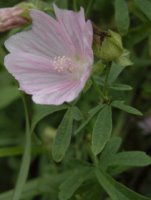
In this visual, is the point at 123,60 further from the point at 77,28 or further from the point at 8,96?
the point at 8,96

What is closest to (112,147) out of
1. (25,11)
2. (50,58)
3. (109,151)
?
(109,151)

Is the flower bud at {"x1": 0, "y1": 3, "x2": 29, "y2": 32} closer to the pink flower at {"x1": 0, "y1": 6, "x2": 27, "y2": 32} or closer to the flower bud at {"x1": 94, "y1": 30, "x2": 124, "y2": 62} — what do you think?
the pink flower at {"x1": 0, "y1": 6, "x2": 27, "y2": 32}

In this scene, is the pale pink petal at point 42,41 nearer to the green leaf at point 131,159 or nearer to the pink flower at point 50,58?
the pink flower at point 50,58

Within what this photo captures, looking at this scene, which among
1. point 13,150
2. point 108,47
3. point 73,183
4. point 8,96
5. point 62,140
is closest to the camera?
point 108,47

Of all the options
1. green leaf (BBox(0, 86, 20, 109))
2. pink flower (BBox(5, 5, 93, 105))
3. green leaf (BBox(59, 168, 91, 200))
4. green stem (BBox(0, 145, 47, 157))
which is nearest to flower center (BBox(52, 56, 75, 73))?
pink flower (BBox(5, 5, 93, 105))

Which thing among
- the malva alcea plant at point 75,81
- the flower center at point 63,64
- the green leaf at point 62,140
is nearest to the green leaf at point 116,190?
the malva alcea plant at point 75,81

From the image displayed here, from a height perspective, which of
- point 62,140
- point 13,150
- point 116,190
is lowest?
point 13,150
